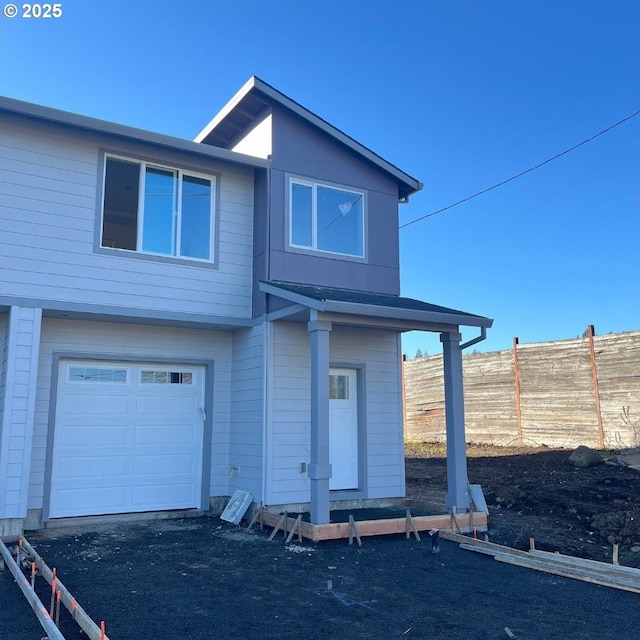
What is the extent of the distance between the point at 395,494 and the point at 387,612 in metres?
4.64

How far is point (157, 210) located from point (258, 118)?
2.48 metres

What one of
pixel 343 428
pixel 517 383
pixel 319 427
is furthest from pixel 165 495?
pixel 517 383

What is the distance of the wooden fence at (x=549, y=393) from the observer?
11.8 metres

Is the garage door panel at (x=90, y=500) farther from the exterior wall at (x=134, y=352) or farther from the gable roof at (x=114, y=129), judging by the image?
the gable roof at (x=114, y=129)

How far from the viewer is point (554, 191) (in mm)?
14672

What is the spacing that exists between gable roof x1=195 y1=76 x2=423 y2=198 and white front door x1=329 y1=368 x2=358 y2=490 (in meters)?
3.44

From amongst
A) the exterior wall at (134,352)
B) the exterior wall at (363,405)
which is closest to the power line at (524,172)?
the exterior wall at (363,405)

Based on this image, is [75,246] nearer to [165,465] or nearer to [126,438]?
[126,438]

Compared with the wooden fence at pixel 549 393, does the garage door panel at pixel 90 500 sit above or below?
below

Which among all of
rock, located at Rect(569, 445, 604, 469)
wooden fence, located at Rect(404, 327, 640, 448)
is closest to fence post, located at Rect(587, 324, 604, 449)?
wooden fence, located at Rect(404, 327, 640, 448)

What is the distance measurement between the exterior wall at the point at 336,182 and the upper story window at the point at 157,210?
1048 mm

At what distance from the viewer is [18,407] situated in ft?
23.2

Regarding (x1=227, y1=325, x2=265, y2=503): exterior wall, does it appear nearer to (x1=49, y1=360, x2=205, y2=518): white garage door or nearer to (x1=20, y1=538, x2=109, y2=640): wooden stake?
(x1=49, y1=360, x2=205, y2=518): white garage door

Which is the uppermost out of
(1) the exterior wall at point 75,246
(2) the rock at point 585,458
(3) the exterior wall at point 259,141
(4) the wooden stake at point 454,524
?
(3) the exterior wall at point 259,141
